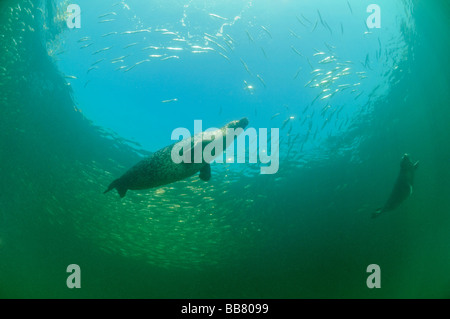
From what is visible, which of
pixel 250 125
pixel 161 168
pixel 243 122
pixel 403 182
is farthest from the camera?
pixel 250 125

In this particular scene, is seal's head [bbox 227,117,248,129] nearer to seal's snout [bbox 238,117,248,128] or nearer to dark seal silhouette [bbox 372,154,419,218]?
seal's snout [bbox 238,117,248,128]

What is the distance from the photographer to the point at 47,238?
59.3 ft

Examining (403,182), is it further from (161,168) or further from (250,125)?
(161,168)

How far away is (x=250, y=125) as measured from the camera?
755 cm

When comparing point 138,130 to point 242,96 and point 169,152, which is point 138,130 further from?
point 169,152

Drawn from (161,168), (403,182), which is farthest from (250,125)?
(161,168)

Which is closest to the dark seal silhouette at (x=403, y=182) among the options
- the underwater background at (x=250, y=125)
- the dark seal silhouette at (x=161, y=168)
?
the underwater background at (x=250, y=125)

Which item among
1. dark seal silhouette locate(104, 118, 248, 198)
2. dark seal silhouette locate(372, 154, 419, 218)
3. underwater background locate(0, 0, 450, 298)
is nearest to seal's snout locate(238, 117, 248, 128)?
dark seal silhouette locate(104, 118, 248, 198)

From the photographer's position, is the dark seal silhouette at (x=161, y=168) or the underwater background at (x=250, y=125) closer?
the dark seal silhouette at (x=161, y=168)

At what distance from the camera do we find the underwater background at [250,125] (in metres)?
6.27

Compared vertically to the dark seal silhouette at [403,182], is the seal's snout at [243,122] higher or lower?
higher

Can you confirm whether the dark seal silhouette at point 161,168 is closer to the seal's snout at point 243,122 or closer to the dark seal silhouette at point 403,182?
the seal's snout at point 243,122

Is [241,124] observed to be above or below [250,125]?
below
